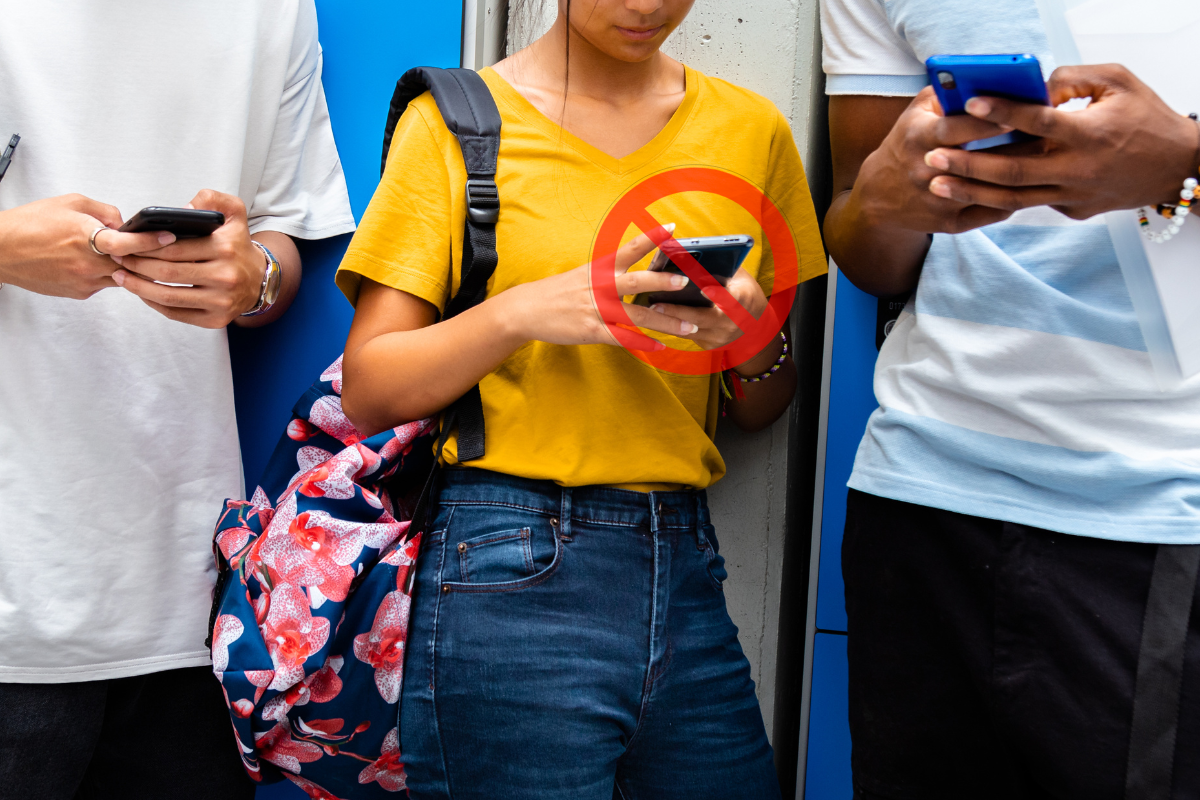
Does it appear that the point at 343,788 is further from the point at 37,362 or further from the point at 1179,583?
the point at 1179,583

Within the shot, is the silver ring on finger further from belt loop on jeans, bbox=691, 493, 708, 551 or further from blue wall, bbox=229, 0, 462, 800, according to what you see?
belt loop on jeans, bbox=691, 493, 708, 551

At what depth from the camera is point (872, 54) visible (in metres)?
1.23

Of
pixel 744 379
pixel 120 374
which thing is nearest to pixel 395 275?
pixel 120 374

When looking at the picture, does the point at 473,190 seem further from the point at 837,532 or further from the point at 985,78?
the point at 837,532

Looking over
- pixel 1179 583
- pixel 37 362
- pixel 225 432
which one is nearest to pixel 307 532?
pixel 225 432

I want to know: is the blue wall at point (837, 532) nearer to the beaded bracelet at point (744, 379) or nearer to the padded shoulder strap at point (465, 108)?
the beaded bracelet at point (744, 379)

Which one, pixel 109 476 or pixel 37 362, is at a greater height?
pixel 37 362

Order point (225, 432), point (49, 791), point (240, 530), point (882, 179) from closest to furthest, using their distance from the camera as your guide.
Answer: point (882, 179), point (49, 791), point (240, 530), point (225, 432)

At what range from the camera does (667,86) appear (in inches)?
55.6

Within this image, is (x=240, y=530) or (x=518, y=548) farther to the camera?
(x=240, y=530)

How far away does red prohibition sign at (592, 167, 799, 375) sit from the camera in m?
1.02

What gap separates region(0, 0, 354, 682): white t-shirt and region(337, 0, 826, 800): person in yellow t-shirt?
334 millimetres

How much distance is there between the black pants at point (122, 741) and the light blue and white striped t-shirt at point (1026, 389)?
1081 mm

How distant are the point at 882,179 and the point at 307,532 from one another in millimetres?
901
